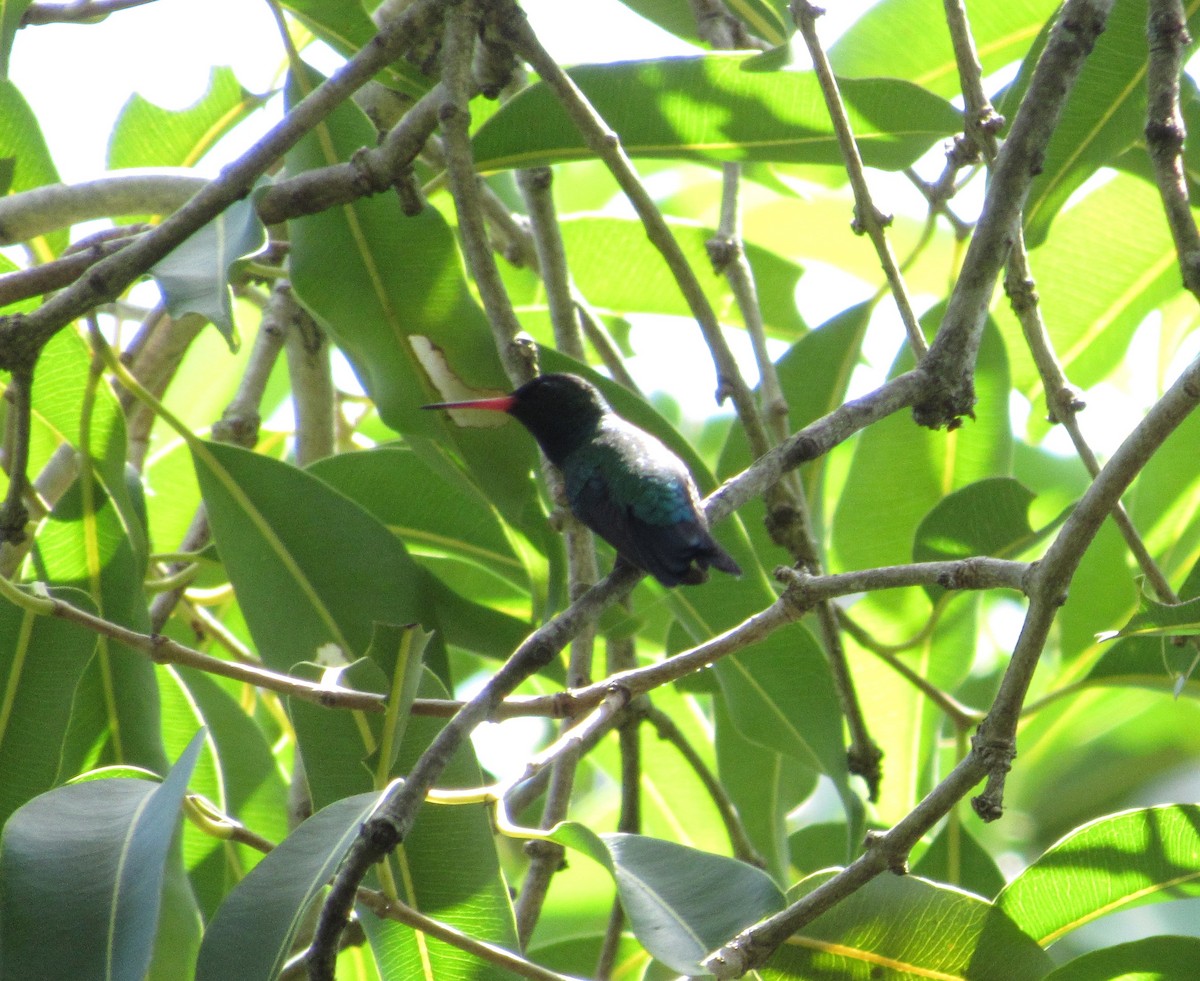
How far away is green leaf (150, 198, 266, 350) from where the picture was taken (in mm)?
1889

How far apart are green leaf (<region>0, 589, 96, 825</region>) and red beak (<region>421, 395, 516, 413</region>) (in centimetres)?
71

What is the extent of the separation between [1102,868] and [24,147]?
2.47 metres

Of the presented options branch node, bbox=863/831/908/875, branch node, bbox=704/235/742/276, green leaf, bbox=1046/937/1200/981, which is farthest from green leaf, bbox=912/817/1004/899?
branch node, bbox=704/235/742/276

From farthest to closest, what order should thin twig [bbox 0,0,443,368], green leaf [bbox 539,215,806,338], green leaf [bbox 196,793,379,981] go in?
green leaf [bbox 539,215,806,338], thin twig [bbox 0,0,443,368], green leaf [bbox 196,793,379,981]

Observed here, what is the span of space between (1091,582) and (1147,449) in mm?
1662

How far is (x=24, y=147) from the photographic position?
280 cm

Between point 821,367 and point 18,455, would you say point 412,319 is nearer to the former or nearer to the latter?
point 18,455

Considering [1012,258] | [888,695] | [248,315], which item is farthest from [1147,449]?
[248,315]

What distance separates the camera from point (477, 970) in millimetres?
1958

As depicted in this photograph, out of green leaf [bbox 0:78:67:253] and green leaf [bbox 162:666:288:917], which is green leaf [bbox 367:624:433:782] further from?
green leaf [bbox 0:78:67:253]

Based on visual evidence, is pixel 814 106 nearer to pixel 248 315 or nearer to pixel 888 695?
pixel 888 695

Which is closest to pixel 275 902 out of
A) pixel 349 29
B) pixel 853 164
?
pixel 853 164

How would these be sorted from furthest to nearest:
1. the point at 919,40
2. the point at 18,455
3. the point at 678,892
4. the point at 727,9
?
1. the point at 727,9
2. the point at 919,40
3. the point at 18,455
4. the point at 678,892

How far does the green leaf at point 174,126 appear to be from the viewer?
3.35m
